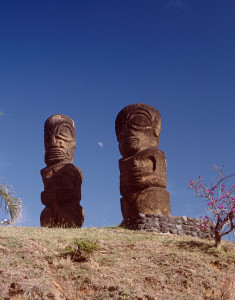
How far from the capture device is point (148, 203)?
15.6 metres

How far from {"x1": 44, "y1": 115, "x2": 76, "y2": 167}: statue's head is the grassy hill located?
7603 mm

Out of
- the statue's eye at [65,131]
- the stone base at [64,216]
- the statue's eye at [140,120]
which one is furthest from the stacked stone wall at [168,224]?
the statue's eye at [65,131]

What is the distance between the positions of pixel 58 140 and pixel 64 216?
3.84 meters

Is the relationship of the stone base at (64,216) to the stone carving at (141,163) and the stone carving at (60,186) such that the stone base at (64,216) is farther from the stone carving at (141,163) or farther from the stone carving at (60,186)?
the stone carving at (141,163)

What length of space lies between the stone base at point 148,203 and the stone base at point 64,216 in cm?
316

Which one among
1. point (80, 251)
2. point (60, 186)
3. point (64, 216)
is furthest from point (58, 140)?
point (80, 251)

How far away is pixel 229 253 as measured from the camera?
469 inches

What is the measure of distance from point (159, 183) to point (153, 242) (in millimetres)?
4205

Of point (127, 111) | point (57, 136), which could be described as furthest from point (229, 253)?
point (57, 136)

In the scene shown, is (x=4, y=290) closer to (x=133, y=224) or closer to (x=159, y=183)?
(x=133, y=224)

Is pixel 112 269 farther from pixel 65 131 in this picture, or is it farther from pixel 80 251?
pixel 65 131

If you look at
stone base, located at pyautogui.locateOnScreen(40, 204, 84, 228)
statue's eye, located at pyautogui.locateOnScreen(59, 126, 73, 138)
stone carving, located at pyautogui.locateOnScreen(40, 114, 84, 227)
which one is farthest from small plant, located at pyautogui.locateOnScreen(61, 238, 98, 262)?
statue's eye, located at pyautogui.locateOnScreen(59, 126, 73, 138)

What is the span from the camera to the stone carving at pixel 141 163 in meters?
15.8

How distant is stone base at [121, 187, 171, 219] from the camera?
15586 mm
